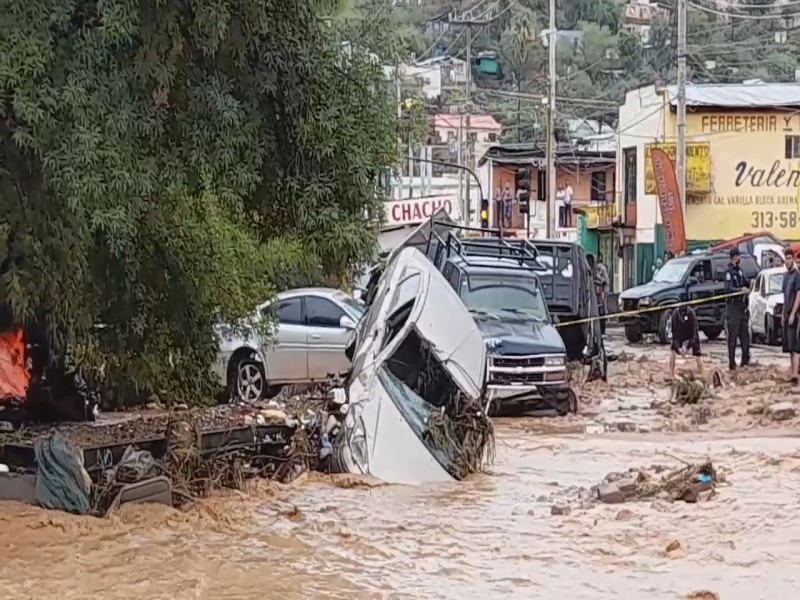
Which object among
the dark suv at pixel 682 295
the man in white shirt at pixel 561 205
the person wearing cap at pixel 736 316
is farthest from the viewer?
the man in white shirt at pixel 561 205

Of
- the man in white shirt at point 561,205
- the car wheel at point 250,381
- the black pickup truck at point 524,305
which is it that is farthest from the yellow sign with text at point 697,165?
the car wheel at point 250,381

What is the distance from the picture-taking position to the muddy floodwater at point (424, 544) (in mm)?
8734

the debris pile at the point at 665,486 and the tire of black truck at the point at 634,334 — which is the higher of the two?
the debris pile at the point at 665,486

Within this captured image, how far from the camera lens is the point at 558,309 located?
893 inches

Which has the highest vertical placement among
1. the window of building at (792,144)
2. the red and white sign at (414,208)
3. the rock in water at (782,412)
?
the window of building at (792,144)

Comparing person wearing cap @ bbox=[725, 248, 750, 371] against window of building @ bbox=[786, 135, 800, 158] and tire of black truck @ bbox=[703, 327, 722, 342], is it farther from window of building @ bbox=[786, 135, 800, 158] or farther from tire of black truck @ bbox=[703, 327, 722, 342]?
window of building @ bbox=[786, 135, 800, 158]

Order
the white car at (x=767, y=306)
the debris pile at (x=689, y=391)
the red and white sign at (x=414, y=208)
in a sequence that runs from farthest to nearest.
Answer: the red and white sign at (x=414, y=208), the white car at (x=767, y=306), the debris pile at (x=689, y=391)

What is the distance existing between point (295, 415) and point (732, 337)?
490 inches

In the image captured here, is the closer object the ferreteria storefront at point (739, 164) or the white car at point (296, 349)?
the white car at point (296, 349)

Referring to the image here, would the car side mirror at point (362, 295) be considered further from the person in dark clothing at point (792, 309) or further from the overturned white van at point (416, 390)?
the person in dark clothing at point (792, 309)

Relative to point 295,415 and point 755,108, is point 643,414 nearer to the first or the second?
point 295,415

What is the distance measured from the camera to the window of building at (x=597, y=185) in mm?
61281

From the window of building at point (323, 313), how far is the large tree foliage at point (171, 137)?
22.1ft

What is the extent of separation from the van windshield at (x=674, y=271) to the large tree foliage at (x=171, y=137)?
68.7 ft
